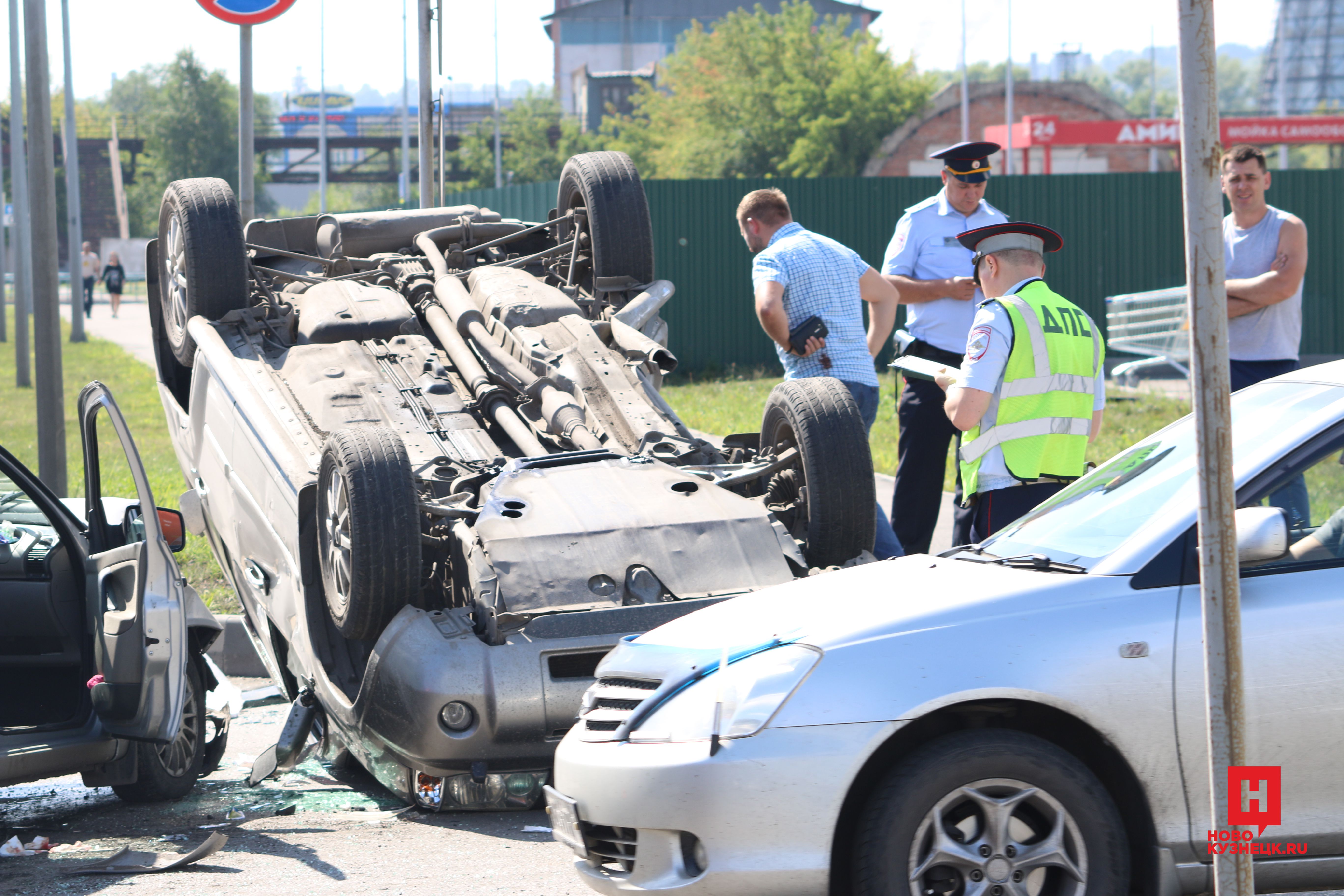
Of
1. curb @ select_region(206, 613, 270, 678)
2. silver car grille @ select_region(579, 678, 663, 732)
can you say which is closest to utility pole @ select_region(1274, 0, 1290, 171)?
curb @ select_region(206, 613, 270, 678)

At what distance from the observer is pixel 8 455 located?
5.04 m

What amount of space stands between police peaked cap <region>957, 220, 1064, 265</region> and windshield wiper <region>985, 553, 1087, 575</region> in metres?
1.67

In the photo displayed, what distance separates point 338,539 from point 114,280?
37645 millimetres

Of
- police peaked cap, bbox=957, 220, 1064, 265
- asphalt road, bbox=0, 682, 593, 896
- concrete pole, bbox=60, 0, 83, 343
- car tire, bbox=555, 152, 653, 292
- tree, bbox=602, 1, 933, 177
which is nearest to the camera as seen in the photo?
asphalt road, bbox=0, 682, 593, 896

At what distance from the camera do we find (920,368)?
5.82 m

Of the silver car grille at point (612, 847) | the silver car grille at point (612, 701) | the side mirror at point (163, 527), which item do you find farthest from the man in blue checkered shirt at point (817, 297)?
Answer: the silver car grille at point (612, 847)

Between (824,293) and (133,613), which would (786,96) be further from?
(133,613)

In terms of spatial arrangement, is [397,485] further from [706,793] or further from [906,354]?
[906,354]

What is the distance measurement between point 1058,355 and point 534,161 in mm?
66666

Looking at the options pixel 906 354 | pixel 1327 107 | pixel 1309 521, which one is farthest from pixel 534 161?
pixel 1309 521

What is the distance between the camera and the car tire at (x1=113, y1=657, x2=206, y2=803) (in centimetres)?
527

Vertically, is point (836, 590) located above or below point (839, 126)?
below

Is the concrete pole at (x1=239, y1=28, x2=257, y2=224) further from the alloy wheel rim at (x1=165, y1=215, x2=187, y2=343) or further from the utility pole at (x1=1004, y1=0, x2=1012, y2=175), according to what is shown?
the utility pole at (x1=1004, y1=0, x2=1012, y2=175)

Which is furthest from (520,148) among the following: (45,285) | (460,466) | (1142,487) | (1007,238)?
(1142,487)
